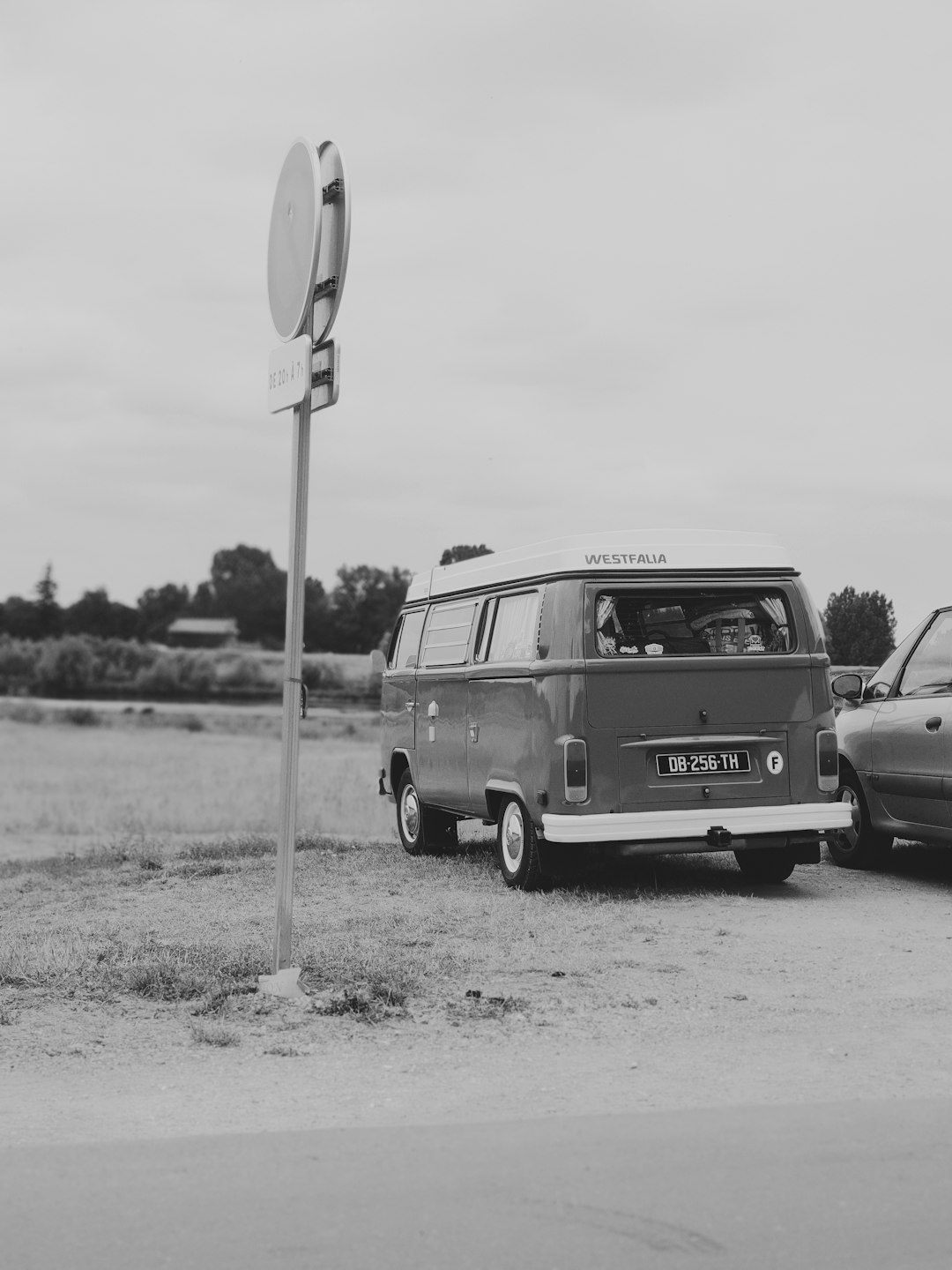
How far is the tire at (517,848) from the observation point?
33.7 ft

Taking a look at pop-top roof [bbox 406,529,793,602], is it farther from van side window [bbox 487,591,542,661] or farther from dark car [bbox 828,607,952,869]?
dark car [bbox 828,607,952,869]

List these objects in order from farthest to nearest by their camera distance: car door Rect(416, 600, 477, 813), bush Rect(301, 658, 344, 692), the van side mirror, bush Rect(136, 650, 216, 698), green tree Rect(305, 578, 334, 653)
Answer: bush Rect(136, 650, 216, 698), green tree Rect(305, 578, 334, 653), bush Rect(301, 658, 344, 692), car door Rect(416, 600, 477, 813), the van side mirror

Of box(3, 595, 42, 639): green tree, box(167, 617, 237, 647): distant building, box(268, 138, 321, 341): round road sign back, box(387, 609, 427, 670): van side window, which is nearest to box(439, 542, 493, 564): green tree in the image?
box(387, 609, 427, 670): van side window

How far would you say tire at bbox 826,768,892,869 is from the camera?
11328mm

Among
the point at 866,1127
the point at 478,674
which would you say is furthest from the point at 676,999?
Answer: the point at 478,674

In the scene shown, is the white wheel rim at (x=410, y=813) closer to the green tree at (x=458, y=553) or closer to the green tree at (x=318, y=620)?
the green tree at (x=458, y=553)

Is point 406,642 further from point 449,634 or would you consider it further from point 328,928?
point 328,928

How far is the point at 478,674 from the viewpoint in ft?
37.0

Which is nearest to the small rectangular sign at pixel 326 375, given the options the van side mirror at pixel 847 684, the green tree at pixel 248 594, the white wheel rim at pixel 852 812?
the van side mirror at pixel 847 684

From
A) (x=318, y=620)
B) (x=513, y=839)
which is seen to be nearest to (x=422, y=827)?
(x=513, y=839)

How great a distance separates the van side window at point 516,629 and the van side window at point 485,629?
2.4 inches

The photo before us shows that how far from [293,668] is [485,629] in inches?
185

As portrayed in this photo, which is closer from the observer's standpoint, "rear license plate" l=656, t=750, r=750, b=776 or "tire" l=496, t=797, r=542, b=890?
"rear license plate" l=656, t=750, r=750, b=776

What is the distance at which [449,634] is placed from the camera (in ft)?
40.4
